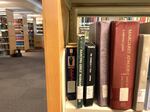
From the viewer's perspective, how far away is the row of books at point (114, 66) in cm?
59

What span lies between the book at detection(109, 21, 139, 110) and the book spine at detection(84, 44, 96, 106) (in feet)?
0.21

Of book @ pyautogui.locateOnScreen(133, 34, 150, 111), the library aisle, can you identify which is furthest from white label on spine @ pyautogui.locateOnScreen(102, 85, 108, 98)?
the library aisle

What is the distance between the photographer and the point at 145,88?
0.62 metres

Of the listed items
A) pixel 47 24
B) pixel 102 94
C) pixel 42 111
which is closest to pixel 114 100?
pixel 102 94

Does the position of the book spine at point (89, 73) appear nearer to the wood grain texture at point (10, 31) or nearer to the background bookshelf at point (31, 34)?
the wood grain texture at point (10, 31)

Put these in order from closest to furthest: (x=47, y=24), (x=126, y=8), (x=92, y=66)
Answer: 1. (x=47, y=24)
2. (x=92, y=66)
3. (x=126, y=8)

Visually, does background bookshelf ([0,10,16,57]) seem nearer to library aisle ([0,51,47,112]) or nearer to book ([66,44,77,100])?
library aisle ([0,51,47,112])

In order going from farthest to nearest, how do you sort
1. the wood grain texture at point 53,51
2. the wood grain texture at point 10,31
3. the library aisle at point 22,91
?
the wood grain texture at point 10,31, the library aisle at point 22,91, the wood grain texture at point 53,51

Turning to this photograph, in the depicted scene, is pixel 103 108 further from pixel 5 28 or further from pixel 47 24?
pixel 5 28

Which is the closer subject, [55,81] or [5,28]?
[55,81]

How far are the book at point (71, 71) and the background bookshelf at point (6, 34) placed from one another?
26.5 ft

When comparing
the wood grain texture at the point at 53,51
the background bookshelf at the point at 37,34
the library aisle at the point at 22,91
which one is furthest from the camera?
the background bookshelf at the point at 37,34

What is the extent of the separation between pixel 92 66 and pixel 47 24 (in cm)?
22

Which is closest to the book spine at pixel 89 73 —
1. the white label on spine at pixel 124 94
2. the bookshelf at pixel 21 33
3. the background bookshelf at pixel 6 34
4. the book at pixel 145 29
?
the white label on spine at pixel 124 94
